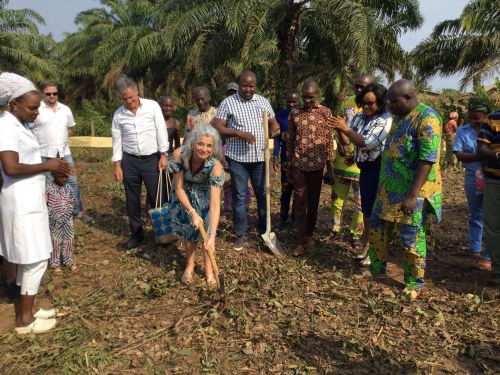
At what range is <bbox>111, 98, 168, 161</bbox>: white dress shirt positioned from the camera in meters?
4.64

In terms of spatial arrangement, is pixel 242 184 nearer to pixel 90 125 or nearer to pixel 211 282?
pixel 211 282

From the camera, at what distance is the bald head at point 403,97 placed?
3.31 m

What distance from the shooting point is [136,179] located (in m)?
4.81

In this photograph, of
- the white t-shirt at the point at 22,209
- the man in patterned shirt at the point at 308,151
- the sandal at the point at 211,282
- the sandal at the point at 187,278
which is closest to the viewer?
the white t-shirt at the point at 22,209

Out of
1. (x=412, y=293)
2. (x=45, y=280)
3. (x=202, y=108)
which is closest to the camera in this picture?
(x=412, y=293)

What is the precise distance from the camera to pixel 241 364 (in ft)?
9.43

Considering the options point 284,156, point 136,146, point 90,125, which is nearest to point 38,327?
point 136,146

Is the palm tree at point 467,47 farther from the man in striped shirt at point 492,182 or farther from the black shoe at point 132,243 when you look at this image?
the black shoe at point 132,243

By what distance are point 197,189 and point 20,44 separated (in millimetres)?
22182

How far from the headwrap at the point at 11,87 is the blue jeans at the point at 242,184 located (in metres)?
2.26

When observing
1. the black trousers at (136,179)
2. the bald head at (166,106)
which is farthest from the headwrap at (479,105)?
the bald head at (166,106)

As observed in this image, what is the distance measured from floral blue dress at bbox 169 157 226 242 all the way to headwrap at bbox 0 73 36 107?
1287mm

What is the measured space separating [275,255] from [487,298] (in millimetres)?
2061

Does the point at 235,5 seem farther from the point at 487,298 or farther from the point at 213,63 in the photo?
the point at 487,298
